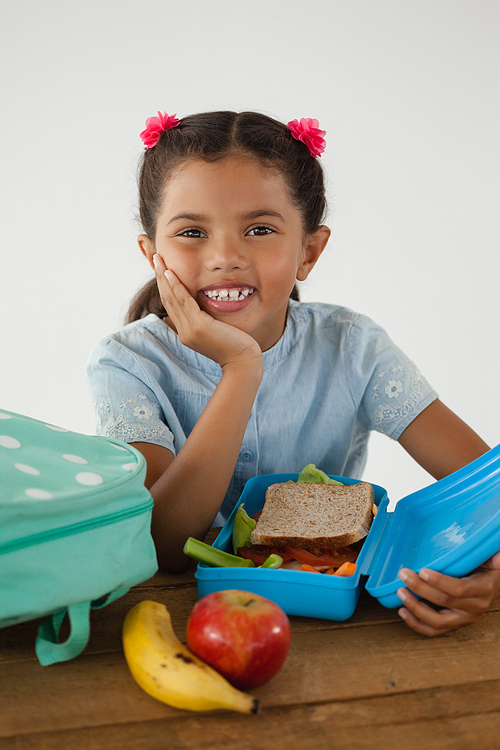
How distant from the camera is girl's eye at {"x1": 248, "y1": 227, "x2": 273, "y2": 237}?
1.12 meters

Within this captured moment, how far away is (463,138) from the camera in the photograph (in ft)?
9.14

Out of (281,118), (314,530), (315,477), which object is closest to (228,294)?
(315,477)

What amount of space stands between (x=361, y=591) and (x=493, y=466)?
265 millimetres

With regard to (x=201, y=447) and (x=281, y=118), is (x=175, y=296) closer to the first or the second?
(x=201, y=447)

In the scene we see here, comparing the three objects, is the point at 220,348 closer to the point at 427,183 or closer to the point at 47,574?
the point at 47,574

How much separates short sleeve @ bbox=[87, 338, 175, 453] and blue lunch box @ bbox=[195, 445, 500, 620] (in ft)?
0.70

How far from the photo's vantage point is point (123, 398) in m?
1.09

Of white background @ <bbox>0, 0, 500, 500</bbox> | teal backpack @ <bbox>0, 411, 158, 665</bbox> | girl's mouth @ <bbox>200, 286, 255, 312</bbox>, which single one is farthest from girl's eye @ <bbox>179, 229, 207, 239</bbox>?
white background @ <bbox>0, 0, 500, 500</bbox>

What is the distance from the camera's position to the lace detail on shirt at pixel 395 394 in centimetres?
125

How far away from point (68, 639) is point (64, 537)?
101 millimetres

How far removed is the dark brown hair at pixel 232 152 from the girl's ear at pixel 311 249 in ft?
0.06

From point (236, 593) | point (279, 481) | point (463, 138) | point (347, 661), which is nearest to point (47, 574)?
point (236, 593)

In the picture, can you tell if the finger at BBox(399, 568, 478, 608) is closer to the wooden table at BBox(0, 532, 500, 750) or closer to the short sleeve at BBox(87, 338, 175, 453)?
the wooden table at BBox(0, 532, 500, 750)

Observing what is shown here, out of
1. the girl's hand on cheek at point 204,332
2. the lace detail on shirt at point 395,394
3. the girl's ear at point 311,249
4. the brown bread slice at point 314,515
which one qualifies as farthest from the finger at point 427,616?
the girl's ear at point 311,249
